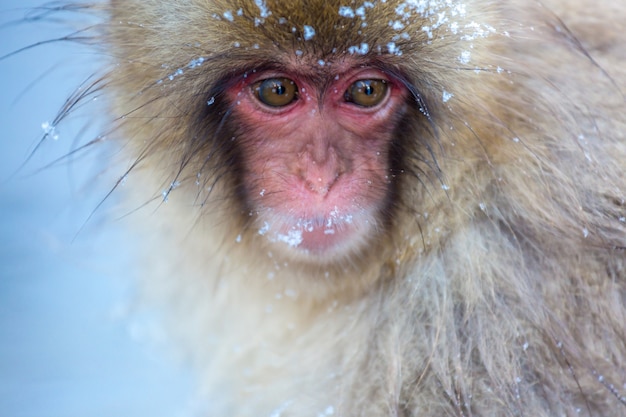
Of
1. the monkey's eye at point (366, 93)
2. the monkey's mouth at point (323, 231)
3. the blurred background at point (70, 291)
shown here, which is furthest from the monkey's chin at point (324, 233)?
the blurred background at point (70, 291)

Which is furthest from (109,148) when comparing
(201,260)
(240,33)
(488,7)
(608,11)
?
(608,11)

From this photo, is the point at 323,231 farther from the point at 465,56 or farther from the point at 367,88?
the point at 465,56

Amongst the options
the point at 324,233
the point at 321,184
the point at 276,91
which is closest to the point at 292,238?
the point at 324,233

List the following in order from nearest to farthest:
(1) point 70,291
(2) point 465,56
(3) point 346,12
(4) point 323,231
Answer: (3) point 346,12 → (2) point 465,56 → (4) point 323,231 → (1) point 70,291

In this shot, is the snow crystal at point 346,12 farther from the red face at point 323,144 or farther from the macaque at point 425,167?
the red face at point 323,144

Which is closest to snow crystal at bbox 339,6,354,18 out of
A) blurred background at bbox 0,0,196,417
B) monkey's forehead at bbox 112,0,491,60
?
monkey's forehead at bbox 112,0,491,60

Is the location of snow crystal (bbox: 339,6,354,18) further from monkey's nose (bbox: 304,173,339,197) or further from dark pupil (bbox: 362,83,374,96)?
monkey's nose (bbox: 304,173,339,197)

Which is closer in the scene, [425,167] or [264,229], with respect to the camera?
[425,167]
